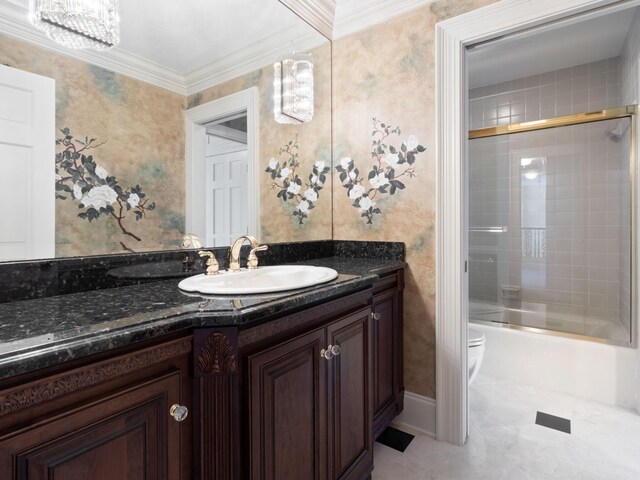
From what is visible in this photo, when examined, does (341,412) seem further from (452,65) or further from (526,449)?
(452,65)

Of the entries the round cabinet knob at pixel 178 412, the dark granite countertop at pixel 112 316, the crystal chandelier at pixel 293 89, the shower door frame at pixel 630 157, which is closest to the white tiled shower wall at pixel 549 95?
the shower door frame at pixel 630 157

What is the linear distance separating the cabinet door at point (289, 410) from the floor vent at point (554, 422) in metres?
1.40

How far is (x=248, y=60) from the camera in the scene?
66.6 inches

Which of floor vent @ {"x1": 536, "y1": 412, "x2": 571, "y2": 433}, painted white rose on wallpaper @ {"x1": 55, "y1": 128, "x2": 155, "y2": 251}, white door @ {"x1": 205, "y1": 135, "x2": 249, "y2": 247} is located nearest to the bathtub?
floor vent @ {"x1": 536, "y1": 412, "x2": 571, "y2": 433}

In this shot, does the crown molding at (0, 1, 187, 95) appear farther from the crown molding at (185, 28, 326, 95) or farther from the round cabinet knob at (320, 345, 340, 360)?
the round cabinet knob at (320, 345, 340, 360)

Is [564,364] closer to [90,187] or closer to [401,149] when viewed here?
[401,149]

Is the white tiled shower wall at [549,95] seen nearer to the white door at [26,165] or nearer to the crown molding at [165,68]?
the crown molding at [165,68]

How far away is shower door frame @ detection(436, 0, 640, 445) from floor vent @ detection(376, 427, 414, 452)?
0.53 feet

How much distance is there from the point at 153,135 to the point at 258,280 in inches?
25.8

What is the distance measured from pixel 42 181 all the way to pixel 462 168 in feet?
5.34

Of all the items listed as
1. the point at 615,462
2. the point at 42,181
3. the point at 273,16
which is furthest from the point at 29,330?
the point at 615,462

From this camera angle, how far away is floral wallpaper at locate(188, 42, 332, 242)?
5.86 ft

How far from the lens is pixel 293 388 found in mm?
1028

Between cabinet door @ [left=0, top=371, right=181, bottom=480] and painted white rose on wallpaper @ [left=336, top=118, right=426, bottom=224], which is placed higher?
painted white rose on wallpaper @ [left=336, top=118, right=426, bottom=224]
